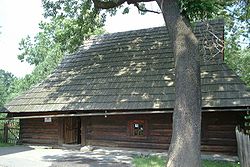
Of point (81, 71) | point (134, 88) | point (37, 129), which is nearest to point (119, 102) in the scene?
point (134, 88)

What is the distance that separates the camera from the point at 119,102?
524 inches

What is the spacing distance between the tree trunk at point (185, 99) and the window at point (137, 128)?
5.50 metres

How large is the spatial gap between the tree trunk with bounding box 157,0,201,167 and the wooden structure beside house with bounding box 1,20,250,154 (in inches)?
94.4

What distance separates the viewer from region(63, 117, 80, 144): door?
15688mm

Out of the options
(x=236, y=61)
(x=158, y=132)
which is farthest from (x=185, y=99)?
(x=236, y=61)

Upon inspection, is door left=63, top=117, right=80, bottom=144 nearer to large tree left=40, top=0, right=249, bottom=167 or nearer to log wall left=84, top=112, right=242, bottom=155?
log wall left=84, top=112, right=242, bottom=155

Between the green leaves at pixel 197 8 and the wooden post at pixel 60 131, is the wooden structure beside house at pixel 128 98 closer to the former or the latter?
the wooden post at pixel 60 131

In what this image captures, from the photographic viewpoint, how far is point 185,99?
26.3 ft

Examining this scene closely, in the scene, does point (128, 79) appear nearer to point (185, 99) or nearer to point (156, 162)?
point (156, 162)

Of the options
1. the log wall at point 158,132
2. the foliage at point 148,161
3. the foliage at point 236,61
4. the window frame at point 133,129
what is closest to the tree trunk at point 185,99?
the foliage at point 148,161

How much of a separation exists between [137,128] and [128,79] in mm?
2363

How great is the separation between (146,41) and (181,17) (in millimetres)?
7797

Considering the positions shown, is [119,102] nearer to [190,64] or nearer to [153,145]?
[153,145]

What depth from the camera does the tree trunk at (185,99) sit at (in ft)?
24.9
